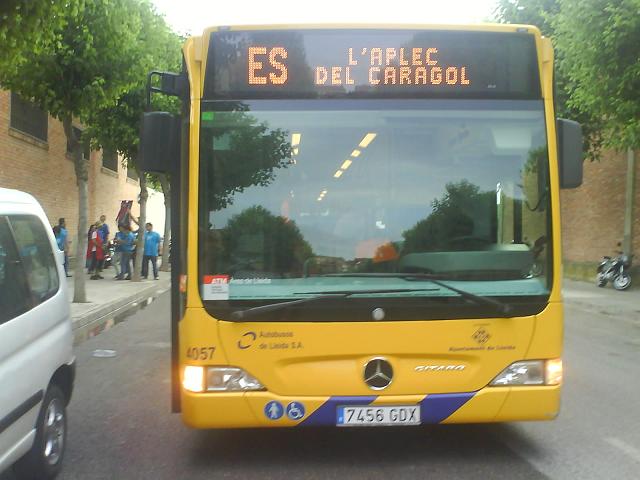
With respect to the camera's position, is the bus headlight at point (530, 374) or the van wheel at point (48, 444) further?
the bus headlight at point (530, 374)

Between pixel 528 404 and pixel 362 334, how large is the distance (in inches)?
43.2

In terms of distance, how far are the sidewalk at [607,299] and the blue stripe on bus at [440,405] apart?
10073 mm

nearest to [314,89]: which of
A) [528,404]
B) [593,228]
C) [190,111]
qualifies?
[190,111]

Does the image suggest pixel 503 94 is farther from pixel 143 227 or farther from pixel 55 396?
pixel 143 227

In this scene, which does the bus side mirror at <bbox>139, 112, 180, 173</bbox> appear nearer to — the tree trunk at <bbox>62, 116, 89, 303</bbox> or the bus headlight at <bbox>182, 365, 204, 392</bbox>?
the bus headlight at <bbox>182, 365, 204, 392</bbox>

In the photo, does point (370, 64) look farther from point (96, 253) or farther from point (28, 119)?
point (28, 119)

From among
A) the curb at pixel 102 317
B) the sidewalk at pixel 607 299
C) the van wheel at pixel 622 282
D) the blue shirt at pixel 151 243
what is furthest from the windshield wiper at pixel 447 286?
the blue shirt at pixel 151 243

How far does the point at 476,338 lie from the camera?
175 inches

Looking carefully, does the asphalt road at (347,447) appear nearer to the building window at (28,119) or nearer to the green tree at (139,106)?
the green tree at (139,106)

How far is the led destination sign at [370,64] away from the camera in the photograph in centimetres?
459

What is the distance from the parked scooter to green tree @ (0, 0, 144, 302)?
13.5 m

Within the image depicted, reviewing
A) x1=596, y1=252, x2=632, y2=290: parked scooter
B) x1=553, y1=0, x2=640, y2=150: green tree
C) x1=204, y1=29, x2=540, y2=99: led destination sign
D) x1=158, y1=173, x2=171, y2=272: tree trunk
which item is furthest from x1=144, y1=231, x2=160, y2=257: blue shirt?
x1=204, y1=29, x2=540, y2=99: led destination sign

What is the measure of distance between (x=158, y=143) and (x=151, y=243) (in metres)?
18.7

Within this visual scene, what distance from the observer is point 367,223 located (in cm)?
452
